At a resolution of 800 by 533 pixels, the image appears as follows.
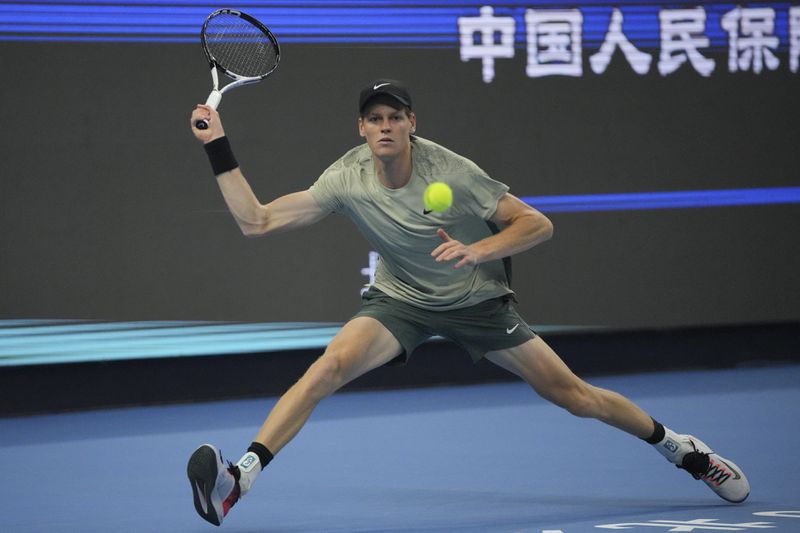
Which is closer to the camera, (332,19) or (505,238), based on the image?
(505,238)

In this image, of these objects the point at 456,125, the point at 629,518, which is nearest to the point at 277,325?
the point at 456,125

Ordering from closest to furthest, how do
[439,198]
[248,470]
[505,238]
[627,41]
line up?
[248,470], [439,198], [505,238], [627,41]

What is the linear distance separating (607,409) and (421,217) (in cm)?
94

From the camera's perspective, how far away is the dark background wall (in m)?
6.76

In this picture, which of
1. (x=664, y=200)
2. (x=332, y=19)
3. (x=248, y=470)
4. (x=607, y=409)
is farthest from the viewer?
(x=664, y=200)

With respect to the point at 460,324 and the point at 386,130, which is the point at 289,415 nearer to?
the point at 460,324

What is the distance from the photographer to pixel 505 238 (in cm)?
446

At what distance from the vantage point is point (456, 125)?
7371 mm

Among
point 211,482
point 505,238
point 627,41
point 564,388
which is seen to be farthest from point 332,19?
point 211,482

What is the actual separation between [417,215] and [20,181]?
2837 millimetres

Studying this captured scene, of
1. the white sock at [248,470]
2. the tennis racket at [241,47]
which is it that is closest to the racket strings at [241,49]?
the tennis racket at [241,47]

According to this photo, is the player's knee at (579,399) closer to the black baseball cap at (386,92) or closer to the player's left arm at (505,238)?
the player's left arm at (505,238)

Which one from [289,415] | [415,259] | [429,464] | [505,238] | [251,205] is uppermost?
[251,205]

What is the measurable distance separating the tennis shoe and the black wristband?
6.26 feet
